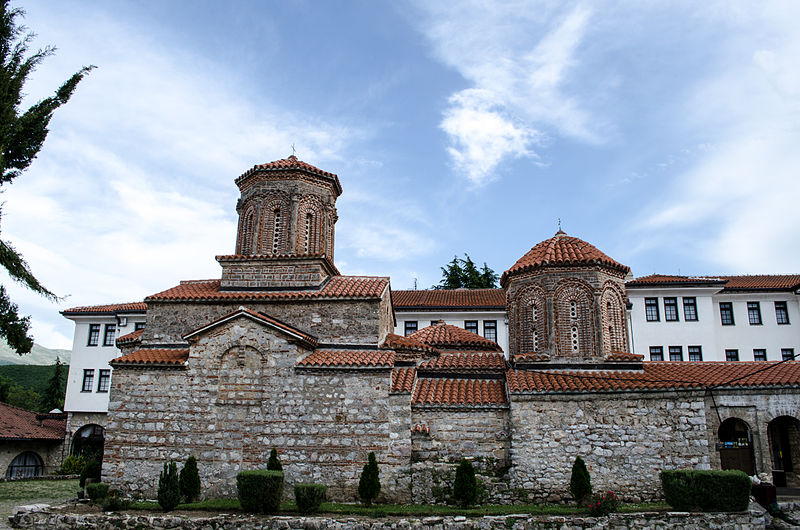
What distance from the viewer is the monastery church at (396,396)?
501 inches

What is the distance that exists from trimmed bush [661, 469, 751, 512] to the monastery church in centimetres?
121

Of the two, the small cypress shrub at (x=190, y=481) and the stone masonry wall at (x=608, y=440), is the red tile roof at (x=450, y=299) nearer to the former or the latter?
the stone masonry wall at (x=608, y=440)

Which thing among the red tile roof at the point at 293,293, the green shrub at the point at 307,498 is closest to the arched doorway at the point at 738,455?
the red tile roof at the point at 293,293

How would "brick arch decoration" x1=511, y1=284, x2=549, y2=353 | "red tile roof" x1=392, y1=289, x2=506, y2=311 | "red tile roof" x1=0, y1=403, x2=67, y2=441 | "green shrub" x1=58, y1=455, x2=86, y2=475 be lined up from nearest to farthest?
"brick arch decoration" x1=511, y1=284, x2=549, y2=353, "red tile roof" x1=0, y1=403, x2=67, y2=441, "green shrub" x1=58, y1=455, x2=86, y2=475, "red tile roof" x1=392, y1=289, x2=506, y2=311

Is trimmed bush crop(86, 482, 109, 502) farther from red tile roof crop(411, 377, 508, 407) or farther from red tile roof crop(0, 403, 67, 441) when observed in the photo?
red tile roof crop(0, 403, 67, 441)

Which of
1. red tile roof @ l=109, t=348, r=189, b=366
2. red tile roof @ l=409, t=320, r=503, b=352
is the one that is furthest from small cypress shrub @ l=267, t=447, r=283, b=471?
red tile roof @ l=409, t=320, r=503, b=352

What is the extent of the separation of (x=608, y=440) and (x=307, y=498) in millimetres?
6758

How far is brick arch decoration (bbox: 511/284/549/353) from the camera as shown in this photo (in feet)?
49.3

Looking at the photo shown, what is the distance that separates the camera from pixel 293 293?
14.4m

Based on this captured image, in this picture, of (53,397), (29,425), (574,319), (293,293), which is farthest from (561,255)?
(53,397)

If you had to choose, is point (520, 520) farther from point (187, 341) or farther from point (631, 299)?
point (631, 299)

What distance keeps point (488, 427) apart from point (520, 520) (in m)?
2.62

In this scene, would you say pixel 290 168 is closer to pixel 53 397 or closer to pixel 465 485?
pixel 465 485

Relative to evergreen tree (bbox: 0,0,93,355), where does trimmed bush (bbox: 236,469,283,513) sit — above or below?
below
